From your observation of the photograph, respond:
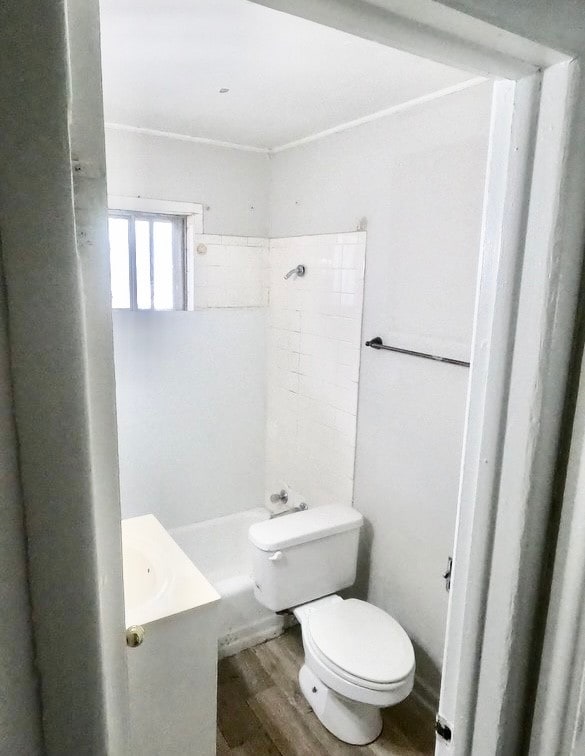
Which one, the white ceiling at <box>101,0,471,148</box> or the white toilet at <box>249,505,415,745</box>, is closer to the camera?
the white ceiling at <box>101,0,471,148</box>

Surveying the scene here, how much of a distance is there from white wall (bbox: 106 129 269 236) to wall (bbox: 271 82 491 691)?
1.40ft

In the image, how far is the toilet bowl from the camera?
1.82m

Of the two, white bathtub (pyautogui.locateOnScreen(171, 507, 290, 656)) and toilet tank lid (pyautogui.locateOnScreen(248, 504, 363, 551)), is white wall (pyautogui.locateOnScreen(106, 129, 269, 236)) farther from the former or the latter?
white bathtub (pyautogui.locateOnScreen(171, 507, 290, 656))

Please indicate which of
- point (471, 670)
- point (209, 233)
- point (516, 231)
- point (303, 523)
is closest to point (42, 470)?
point (516, 231)

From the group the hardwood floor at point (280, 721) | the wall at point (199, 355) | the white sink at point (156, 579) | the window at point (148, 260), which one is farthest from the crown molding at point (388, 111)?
the hardwood floor at point (280, 721)

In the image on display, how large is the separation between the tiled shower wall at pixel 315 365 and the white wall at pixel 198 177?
0.27 meters

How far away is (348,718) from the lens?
2.00 m

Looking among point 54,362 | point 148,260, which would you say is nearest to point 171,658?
point 54,362

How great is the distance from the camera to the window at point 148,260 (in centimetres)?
266

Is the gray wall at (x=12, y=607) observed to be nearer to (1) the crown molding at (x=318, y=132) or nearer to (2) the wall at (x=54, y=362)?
(2) the wall at (x=54, y=362)

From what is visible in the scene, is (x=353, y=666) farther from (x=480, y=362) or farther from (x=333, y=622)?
(x=480, y=362)

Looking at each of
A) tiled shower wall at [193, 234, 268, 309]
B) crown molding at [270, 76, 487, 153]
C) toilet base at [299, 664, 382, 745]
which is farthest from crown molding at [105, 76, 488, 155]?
toilet base at [299, 664, 382, 745]

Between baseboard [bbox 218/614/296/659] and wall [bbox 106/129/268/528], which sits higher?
wall [bbox 106/129/268/528]

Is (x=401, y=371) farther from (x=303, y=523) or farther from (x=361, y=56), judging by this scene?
(x=361, y=56)
